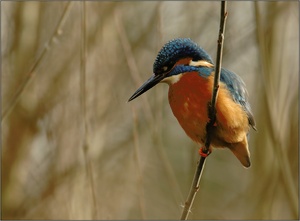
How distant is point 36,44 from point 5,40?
29 centimetres

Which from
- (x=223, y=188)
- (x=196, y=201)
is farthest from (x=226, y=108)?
(x=223, y=188)

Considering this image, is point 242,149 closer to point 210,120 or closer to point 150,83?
point 210,120

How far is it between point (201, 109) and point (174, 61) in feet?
0.98

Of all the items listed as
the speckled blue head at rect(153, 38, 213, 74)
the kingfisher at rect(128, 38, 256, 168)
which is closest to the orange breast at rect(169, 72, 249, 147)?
the kingfisher at rect(128, 38, 256, 168)

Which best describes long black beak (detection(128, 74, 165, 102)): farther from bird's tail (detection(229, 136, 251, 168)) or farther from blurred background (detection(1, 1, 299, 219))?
blurred background (detection(1, 1, 299, 219))

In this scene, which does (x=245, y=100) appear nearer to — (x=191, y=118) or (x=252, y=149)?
(x=191, y=118)

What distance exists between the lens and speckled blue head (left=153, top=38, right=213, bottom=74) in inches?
113

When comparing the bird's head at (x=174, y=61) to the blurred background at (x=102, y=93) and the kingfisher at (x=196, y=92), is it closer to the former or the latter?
the kingfisher at (x=196, y=92)

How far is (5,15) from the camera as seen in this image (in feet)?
14.9

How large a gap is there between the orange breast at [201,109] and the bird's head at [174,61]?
56 millimetres

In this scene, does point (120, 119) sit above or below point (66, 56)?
below

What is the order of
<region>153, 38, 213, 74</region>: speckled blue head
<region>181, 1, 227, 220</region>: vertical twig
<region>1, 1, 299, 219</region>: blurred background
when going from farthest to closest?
<region>1, 1, 299, 219</region>: blurred background < <region>153, 38, 213, 74</region>: speckled blue head < <region>181, 1, 227, 220</region>: vertical twig

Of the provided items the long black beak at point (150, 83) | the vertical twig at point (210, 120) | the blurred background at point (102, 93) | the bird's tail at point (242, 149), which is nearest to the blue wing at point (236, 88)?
the bird's tail at point (242, 149)

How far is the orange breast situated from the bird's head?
56 millimetres
